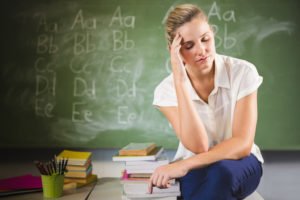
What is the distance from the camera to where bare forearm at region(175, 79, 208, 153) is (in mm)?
1413

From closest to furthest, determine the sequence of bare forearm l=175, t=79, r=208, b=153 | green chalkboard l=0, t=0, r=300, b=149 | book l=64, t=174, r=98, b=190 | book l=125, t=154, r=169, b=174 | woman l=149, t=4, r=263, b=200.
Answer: woman l=149, t=4, r=263, b=200 < bare forearm l=175, t=79, r=208, b=153 < book l=125, t=154, r=169, b=174 < book l=64, t=174, r=98, b=190 < green chalkboard l=0, t=0, r=300, b=149

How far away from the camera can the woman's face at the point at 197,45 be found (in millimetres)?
1436

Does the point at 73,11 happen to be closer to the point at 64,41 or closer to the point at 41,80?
the point at 64,41

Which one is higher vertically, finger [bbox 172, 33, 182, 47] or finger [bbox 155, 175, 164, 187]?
finger [bbox 172, 33, 182, 47]

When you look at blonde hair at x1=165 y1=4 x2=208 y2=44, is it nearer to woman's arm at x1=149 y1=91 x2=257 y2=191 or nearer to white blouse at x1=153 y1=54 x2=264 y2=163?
white blouse at x1=153 y1=54 x2=264 y2=163

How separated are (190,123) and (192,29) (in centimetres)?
37

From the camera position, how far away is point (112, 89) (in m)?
1.92

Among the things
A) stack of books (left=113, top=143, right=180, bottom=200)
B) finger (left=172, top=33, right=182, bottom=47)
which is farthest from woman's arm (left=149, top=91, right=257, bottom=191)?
finger (left=172, top=33, right=182, bottom=47)

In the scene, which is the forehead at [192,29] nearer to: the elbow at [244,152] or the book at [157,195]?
the elbow at [244,152]

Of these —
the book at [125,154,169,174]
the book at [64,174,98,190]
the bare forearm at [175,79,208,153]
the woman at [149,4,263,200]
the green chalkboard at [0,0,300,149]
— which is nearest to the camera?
the woman at [149,4,263,200]

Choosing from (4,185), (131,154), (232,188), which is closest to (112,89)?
(131,154)

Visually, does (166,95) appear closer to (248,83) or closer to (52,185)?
Result: (248,83)

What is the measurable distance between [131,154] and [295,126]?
0.89 meters

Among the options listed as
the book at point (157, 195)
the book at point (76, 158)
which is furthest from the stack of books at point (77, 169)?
the book at point (157, 195)
